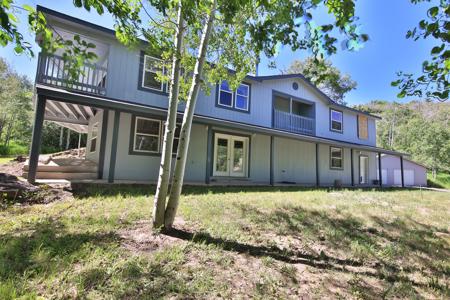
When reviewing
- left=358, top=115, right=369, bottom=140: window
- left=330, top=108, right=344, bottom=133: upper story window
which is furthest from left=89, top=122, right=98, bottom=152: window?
left=358, top=115, right=369, bottom=140: window

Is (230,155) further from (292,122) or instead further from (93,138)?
(93,138)

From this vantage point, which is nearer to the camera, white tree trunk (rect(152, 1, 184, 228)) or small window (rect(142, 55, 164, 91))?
white tree trunk (rect(152, 1, 184, 228))

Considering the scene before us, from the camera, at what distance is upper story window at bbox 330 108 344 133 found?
53.8ft

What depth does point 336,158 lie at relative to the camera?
16172 mm

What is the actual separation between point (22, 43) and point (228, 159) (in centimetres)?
955

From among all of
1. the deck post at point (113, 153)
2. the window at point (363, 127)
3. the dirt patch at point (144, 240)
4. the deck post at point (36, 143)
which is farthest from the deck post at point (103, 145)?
the window at point (363, 127)

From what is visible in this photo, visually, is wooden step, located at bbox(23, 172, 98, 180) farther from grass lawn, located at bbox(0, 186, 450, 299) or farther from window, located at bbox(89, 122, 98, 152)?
window, located at bbox(89, 122, 98, 152)

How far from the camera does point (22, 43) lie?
281 cm

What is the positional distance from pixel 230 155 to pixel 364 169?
11.5 m

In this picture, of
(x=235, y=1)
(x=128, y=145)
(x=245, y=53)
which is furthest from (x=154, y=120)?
(x=235, y=1)

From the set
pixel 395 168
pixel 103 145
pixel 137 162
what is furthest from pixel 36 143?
pixel 395 168

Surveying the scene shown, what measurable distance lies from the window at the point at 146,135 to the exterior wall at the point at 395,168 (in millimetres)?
19683

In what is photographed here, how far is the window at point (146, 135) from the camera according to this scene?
369 inches

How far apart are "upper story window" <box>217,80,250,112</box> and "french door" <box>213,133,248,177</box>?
148 centimetres
